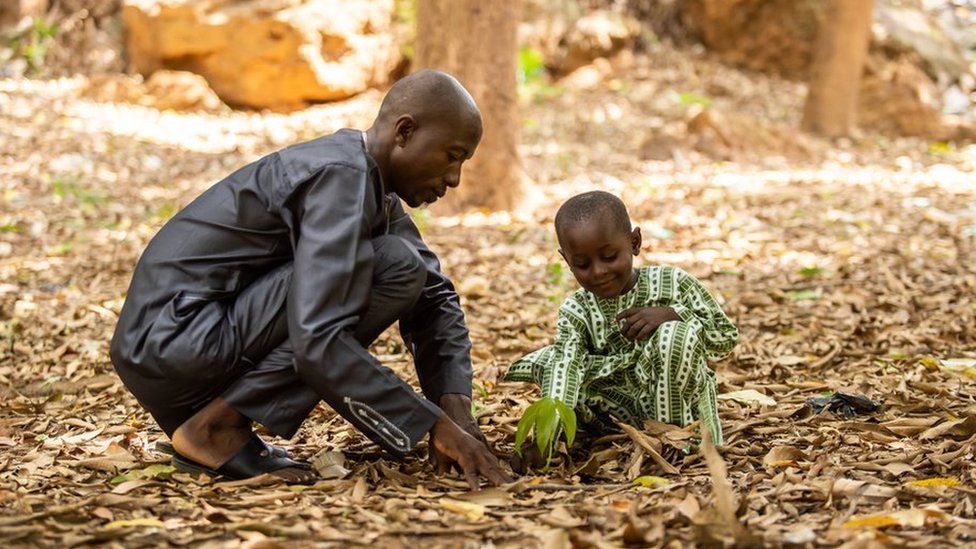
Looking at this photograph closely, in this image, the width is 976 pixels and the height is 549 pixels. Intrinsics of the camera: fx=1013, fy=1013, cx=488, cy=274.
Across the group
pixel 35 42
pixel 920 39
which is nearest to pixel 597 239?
pixel 35 42

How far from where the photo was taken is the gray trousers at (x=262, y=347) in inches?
110

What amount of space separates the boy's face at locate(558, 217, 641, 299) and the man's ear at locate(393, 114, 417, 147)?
0.54 meters

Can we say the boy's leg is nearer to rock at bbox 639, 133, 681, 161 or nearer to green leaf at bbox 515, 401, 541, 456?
green leaf at bbox 515, 401, 541, 456

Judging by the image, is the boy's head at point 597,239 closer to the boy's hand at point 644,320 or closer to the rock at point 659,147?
the boy's hand at point 644,320

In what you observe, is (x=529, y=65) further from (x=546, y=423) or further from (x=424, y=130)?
(x=546, y=423)

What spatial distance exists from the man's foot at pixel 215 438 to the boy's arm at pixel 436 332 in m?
0.54

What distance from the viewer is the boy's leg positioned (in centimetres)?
297

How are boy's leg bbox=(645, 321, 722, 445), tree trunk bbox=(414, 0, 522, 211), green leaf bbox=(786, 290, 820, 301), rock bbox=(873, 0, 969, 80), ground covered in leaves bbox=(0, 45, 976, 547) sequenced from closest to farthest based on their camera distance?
ground covered in leaves bbox=(0, 45, 976, 547), boy's leg bbox=(645, 321, 722, 445), green leaf bbox=(786, 290, 820, 301), tree trunk bbox=(414, 0, 522, 211), rock bbox=(873, 0, 969, 80)

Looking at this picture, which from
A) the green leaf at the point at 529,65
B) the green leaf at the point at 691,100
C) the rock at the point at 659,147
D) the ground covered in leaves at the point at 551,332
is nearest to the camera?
the ground covered in leaves at the point at 551,332

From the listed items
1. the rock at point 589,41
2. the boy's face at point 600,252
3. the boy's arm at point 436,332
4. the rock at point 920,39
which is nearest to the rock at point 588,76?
the rock at point 589,41

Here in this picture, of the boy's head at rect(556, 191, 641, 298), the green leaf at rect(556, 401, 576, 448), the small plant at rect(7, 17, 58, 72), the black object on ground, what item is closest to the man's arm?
the green leaf at rect(556, 401, 576, 448)

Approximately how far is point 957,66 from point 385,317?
37.9 feet

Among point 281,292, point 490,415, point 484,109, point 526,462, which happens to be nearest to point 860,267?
point 484,109

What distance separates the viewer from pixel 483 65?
678cm
